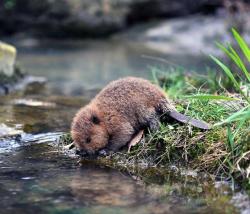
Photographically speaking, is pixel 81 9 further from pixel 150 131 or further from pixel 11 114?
pixel 150 131

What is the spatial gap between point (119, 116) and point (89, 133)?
37cm

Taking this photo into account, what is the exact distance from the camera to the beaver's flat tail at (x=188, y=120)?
212 inches

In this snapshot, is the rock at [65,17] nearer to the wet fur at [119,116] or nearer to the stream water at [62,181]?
the stream water at [62,181]

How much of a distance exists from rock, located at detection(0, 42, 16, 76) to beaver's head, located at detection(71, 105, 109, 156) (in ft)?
13.1

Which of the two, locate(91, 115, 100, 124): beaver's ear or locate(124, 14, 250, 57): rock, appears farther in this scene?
locate(124, 14, 250, 57): rock

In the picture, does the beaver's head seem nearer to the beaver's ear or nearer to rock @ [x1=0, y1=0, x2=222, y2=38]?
the beaver's ear

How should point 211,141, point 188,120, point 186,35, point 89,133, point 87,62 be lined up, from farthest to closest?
point 186,35 < point 87,62 < point 89,133 < point 188,120 < point 211,141

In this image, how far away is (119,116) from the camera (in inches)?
231

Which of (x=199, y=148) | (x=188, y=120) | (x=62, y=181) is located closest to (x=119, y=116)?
(x=188, y=120)

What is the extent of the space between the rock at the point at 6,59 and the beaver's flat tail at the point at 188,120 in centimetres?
448

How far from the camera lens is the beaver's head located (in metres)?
5.73

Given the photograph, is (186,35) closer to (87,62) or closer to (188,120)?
(87,62)

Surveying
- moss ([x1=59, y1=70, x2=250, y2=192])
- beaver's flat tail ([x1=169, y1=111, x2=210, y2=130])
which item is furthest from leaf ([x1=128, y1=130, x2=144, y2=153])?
beaver's flat tail ([x1=169, y1=111, x2=210, y2=130])

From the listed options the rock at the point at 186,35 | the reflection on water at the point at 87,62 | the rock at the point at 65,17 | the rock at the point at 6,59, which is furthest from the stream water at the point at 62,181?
the rock at the point at 65,17
